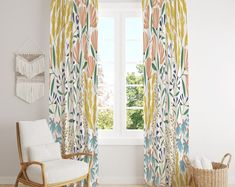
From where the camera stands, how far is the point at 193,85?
4004 mm

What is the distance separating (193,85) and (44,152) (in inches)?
86.6

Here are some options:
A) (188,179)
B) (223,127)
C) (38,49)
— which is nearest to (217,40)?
(223,127)

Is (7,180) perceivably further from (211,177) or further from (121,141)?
(211,177)

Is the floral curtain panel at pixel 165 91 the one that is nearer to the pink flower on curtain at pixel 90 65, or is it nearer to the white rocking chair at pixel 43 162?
the pink flower on curtain at pixel 90 65

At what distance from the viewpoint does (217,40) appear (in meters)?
4.03

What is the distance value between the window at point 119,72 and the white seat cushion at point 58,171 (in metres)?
0.95

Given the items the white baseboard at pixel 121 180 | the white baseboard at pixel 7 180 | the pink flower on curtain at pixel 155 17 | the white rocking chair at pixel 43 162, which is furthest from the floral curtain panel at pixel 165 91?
the white baseboard at pixel 7 180

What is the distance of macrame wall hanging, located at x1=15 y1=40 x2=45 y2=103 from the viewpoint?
3965mm

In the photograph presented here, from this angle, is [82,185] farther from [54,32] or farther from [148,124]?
[54,32]

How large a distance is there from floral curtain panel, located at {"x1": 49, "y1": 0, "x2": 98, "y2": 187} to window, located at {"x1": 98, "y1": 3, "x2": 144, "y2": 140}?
32 cm

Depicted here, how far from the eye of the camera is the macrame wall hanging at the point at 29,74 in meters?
3.96

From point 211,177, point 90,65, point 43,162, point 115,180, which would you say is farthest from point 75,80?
point 211,177

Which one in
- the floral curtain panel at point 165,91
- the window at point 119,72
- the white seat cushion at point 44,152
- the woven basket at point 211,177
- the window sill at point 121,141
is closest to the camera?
the white seat cushion at point 44,152

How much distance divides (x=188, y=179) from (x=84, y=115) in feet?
5.30
